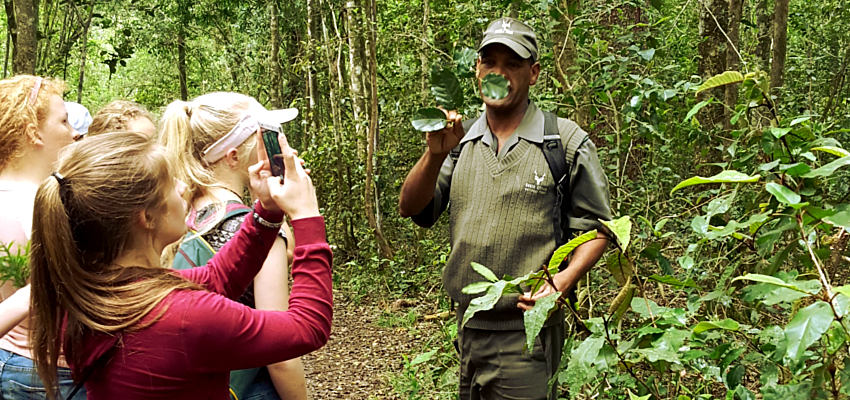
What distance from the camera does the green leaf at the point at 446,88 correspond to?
2.19 meters

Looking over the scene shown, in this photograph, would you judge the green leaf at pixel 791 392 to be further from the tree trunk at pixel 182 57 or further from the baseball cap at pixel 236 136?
the tree trunk at pixel 182 57

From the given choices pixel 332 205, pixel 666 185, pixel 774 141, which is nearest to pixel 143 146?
pixel 774 141

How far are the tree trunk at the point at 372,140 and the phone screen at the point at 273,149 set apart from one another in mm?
5752

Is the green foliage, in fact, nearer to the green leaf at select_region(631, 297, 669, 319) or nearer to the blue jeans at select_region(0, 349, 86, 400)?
the blue jeans at select_region(0, 349, 86, 400)

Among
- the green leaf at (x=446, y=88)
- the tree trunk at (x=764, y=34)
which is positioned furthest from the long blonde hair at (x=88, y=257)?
the tree trunk at (x=764, y=34)

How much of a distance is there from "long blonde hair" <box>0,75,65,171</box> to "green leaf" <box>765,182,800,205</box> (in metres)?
2.48

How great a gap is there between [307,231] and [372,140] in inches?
247

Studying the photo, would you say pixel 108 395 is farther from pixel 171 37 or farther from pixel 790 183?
pixel 171 37

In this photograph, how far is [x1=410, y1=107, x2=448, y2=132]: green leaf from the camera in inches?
94.5

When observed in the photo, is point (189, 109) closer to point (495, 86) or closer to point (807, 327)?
point (495, 86)

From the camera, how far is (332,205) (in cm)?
932

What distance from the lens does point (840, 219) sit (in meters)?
1.39

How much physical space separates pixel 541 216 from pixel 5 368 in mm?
1995

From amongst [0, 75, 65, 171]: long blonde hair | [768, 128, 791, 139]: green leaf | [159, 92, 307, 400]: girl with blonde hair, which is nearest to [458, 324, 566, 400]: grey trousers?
[159, 92, 307, 400]: girl with blonde hair
